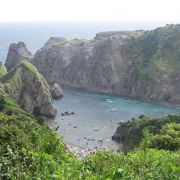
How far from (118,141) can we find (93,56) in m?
92.0

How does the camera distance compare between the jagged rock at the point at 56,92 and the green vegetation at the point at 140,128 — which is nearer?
the green vegetation at the point at 140,128

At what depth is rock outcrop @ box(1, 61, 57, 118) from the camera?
5261 inches

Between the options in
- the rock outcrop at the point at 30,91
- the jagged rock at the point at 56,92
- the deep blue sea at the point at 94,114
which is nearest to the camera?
the deep blue sea at the point at 94,114

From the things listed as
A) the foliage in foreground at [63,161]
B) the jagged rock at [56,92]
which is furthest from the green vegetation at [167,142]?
the jagged rock at [56,92]

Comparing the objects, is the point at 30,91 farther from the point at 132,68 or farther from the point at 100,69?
the point at 132,68

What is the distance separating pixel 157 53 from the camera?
601 feet

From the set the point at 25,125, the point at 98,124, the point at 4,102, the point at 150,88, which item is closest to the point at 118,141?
the point at 98,124

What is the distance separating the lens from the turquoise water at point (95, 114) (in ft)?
348

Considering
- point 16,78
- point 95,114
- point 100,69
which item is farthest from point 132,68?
point 16,78

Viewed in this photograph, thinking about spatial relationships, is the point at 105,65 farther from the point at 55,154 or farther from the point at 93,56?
the point at 55,154

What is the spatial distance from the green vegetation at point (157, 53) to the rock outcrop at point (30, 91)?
49.1 m

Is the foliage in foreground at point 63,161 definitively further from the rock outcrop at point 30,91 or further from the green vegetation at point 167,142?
the rock outcrop at point 30,91

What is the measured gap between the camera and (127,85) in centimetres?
17725

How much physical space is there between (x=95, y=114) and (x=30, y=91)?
2148cm
